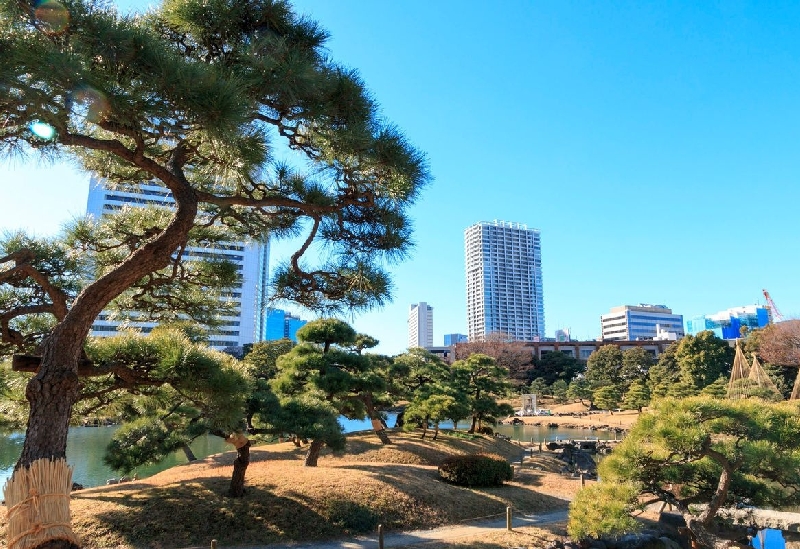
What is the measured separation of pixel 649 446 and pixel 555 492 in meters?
5.94

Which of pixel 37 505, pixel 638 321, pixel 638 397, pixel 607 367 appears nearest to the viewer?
pixel 37 505

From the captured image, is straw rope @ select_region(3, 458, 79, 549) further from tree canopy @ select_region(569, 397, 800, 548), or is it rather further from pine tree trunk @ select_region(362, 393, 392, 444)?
pine tree trunk @ select_region(362, 393, 392, 444)

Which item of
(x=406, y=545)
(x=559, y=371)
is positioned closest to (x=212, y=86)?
(x=406, y=545)

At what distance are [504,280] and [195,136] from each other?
100616mm

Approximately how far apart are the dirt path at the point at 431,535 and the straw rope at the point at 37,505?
14.6 ft

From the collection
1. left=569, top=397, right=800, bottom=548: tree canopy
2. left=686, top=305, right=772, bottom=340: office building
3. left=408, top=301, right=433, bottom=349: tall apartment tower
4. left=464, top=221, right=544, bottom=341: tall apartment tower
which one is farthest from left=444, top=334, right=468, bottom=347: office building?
left=569, top=397, right=800, bottom=548: tree canopy

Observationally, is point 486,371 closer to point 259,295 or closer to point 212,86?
point 259,295

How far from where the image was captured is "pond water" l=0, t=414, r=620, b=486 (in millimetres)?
13578

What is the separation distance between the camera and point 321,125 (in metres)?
3.88

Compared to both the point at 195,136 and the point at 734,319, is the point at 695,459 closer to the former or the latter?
the point at 195,136

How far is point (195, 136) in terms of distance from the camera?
132 inches

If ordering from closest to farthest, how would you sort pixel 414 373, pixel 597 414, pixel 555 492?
pixel 555 492
pixel 414 373
pixel 597 414

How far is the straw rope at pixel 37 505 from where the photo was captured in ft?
8.18

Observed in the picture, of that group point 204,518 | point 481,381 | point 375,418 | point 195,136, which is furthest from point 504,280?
point 195,136
